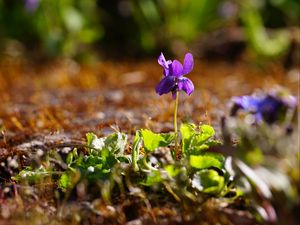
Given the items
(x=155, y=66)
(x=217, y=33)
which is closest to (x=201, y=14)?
(x=217, y=33)

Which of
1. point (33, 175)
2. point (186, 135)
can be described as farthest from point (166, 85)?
point (33, 175)

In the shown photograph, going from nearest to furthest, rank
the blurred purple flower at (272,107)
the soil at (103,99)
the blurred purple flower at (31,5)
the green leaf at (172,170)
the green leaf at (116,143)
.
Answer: the blurred purple flower at (272,107) < the green leaf at (172,170) < the green leaf at (116,143) < the soil at (103,99) < the blurred purple flower at (31,5)

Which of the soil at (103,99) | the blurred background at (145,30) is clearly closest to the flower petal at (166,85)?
Result: the soil at (103,99)

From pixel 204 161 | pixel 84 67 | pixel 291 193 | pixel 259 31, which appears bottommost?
pixel 291 193

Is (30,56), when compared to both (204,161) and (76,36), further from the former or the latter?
(204,161)

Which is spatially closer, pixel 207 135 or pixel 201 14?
pixel 207 135

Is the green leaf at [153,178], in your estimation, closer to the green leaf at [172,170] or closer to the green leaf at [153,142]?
the green leaf at [172,170]
